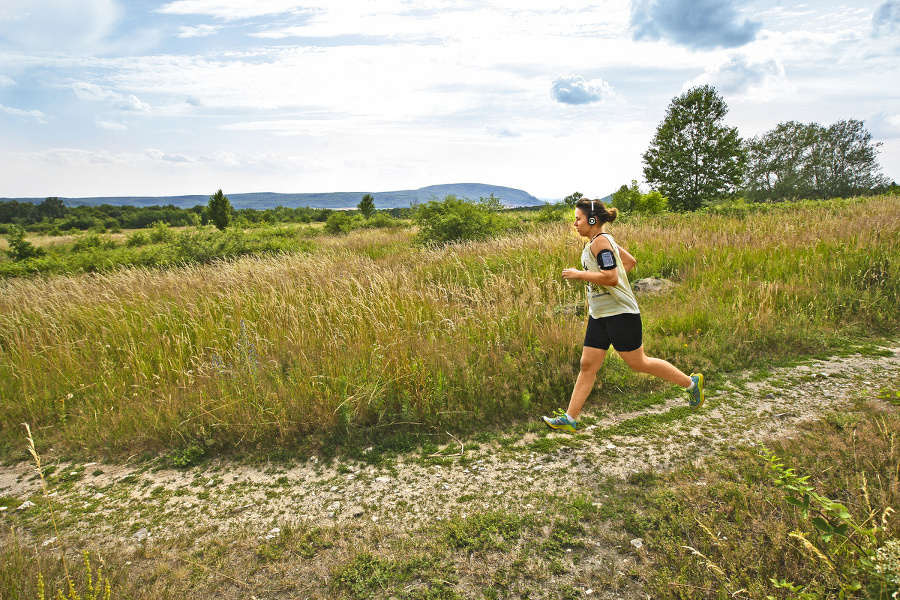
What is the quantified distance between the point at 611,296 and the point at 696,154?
114ft

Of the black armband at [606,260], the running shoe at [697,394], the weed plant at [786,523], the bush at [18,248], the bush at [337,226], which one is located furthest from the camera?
the bush at [337,226]

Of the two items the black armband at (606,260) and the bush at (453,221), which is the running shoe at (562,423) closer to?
the black armband at (606,260)

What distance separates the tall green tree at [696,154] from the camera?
104 ft

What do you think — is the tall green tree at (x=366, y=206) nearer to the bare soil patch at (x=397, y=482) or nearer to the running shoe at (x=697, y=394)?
the bare soil patch at (x=397, y=482)

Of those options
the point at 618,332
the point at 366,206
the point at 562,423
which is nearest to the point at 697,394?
the point at 618,332

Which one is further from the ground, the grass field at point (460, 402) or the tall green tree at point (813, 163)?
the tall green tree at point (813, 163)

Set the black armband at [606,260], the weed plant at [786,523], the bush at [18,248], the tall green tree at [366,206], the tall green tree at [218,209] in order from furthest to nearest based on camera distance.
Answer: the tall green tree at [366,206]
the tall green tree at [218,209]
the bush at [18,248]
the black armband at [606,260]
the weed plant at [786,523]

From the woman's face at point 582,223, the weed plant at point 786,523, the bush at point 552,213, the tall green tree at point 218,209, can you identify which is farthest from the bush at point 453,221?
the tall green tree at point 218,209

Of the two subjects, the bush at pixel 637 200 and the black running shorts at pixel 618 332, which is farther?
the bush at pixel 637 200

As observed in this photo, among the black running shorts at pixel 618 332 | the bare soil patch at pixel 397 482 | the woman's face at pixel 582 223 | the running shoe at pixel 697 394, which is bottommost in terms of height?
the bare soil patch at pixel 397 482

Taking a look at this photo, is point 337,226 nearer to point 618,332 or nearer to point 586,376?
point 586,376

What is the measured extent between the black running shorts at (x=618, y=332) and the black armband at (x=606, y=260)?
0.45m

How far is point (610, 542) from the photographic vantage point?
2633 millimetres

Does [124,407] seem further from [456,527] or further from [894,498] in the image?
[894,498]
